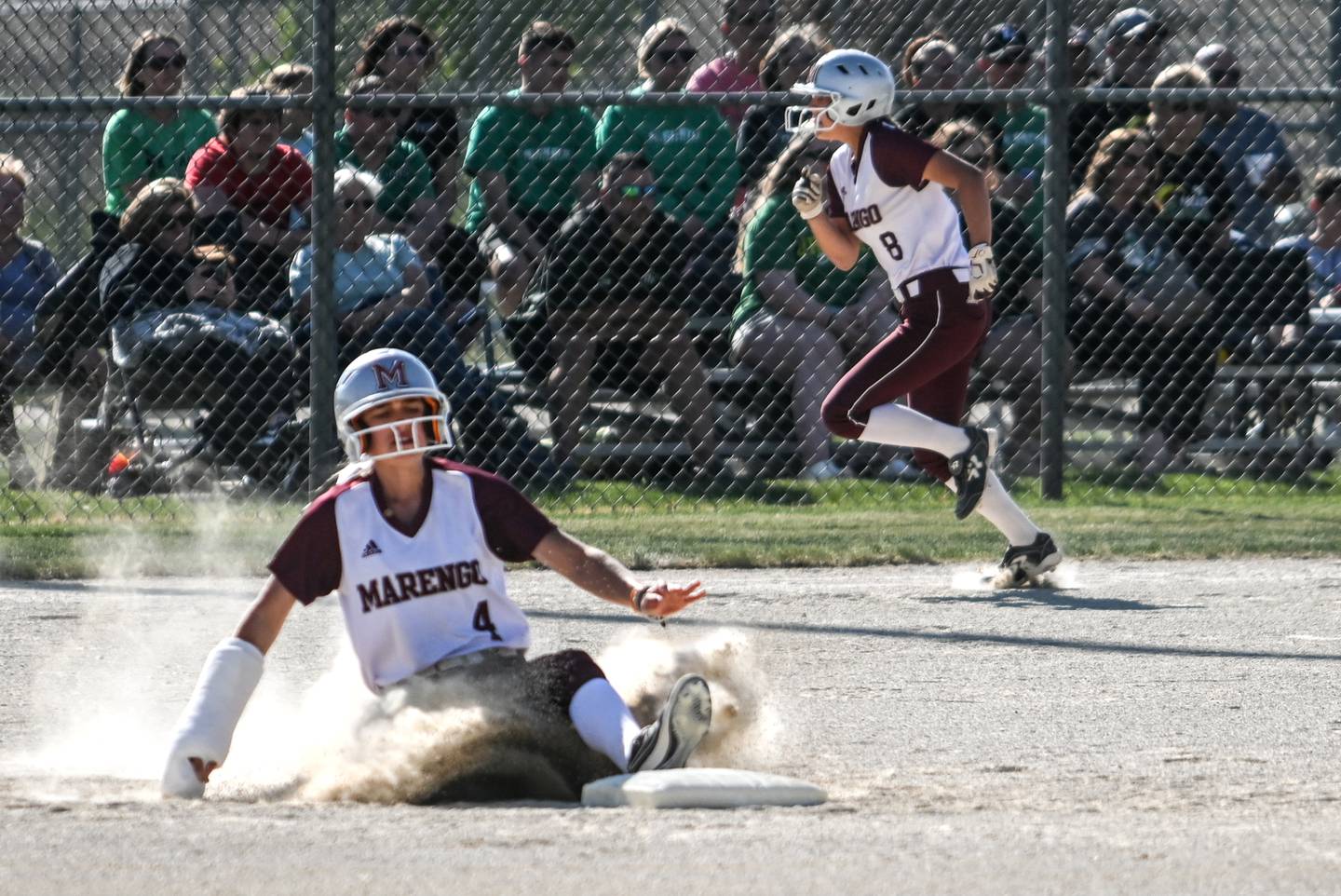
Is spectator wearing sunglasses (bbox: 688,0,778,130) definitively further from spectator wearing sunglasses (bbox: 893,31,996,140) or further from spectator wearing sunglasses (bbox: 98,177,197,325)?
spectator wearing sunglasses (bbox: 98,177,197,325)

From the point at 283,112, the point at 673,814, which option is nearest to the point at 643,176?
the point at 283,112

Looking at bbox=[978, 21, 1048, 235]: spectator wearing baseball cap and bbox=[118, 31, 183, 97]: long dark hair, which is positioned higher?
bbox=[118, 31, 183, 97]: long dark hair

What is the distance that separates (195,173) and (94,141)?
2951 mm

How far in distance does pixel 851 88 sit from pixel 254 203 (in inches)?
129

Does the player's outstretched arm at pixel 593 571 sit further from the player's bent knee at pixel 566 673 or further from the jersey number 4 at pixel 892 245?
the jersey number 4 at pixel 892 245

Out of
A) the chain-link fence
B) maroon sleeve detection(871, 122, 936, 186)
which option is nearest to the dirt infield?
maroon sleeve detection(871, 122, 936, 186)

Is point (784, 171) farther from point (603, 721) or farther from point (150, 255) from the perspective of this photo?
point (603, 721)

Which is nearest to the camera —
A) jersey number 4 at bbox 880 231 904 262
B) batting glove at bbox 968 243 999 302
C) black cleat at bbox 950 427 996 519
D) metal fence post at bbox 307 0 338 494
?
batting glove at bbox 968 243 999 302

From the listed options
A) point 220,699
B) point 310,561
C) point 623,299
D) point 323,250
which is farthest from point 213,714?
point 623,299

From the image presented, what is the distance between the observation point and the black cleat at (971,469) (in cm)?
716

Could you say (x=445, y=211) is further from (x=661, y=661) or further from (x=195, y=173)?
(x=661, y=661)

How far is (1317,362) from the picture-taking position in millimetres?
10117

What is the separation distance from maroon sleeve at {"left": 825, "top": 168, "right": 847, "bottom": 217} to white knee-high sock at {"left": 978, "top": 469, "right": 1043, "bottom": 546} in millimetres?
1153

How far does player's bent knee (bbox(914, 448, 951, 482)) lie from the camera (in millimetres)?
7477
